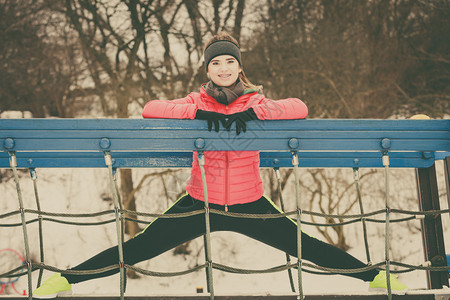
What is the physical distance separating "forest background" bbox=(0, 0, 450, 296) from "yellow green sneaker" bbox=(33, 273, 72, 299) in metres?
3.01

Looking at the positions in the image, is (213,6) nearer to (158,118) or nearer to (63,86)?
(63,86)

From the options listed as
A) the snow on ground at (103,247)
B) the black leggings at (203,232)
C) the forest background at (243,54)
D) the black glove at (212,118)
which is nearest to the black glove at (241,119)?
the black glove at (212,118)

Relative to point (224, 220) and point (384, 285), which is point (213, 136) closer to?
point (224, 220)

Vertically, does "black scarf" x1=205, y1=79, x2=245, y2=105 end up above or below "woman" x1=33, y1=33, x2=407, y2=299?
above

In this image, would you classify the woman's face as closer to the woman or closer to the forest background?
the woman

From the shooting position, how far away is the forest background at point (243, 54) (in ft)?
14.6

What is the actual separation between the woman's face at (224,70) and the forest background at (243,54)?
2.93 m

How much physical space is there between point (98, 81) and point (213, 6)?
5.07 feet

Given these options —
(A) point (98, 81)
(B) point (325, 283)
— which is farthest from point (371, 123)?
(A) point (98, 81)

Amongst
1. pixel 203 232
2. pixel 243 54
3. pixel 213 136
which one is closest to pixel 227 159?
pixel 213 136

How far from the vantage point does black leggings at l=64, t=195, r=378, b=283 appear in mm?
1377

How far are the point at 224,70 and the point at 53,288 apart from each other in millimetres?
949

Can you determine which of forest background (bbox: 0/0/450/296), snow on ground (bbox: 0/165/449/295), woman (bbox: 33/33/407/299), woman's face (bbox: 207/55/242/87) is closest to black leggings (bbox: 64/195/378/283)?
woman (bbox: 33/33/407/299)

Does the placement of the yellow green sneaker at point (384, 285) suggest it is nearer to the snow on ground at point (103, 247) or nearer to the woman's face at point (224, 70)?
the woman's face at point (224, 70)
